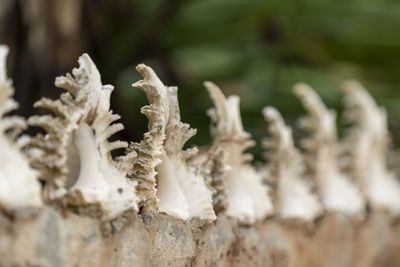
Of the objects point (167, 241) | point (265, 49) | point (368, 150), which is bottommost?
point (167, 241)

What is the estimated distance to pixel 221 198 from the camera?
0.56 metres

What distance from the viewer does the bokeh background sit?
1.15 meters

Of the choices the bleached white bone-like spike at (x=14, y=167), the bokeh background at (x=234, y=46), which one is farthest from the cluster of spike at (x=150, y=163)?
the bokeh background at (x=234, y=46)

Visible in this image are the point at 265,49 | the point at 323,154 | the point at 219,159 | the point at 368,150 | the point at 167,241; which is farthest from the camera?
the point at 265,49

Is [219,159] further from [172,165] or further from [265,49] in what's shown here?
[265,49]

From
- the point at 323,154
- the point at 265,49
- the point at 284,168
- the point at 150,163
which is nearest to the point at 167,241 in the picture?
the point at 150,163

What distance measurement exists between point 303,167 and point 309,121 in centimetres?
6

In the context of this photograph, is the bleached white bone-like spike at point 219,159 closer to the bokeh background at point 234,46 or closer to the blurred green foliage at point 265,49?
the bokeh background at point 234,46

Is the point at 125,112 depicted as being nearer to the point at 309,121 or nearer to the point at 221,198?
the point at 309,121

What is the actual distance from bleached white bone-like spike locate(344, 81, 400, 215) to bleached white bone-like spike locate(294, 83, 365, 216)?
0.26 feet

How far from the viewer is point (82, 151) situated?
0.41m

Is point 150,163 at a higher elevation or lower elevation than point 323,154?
lower

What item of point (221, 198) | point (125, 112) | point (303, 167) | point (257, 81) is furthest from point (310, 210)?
point (257, 81)

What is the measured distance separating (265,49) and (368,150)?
1.98 ft
